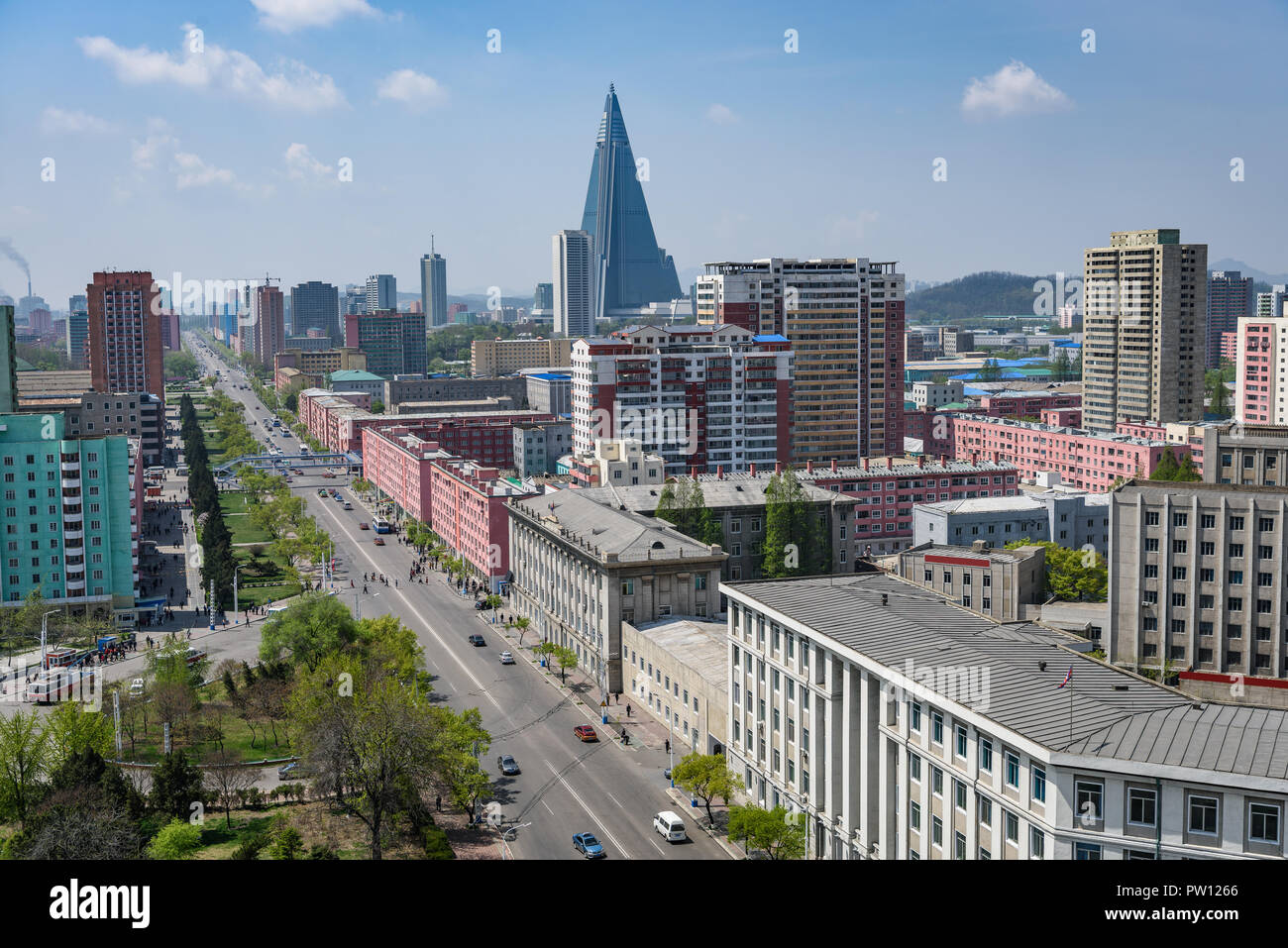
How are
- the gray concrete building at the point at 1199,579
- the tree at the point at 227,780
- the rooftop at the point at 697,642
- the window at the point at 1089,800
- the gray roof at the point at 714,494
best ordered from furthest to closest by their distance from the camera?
the gray roof at the point at 714,494
the gray concrete building at the point at 1199,579
the rooftop at the point at 697,642
the tree at the point at 227,780
the window at the point at 1089,800

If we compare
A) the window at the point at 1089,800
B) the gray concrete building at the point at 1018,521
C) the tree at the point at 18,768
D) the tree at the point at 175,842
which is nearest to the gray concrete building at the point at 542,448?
the gray concrete building at the point at 1018,521

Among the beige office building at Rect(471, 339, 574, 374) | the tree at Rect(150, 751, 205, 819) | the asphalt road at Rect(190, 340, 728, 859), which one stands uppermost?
the beige office building at Rect(471, 339, 574, 374)

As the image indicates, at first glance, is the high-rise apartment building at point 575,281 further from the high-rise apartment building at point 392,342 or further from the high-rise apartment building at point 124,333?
the high-rise apartment building at point 124,333

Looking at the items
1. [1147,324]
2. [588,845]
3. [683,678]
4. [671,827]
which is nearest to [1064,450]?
[1147,324]

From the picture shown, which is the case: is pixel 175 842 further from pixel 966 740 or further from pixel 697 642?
pixel 697 642

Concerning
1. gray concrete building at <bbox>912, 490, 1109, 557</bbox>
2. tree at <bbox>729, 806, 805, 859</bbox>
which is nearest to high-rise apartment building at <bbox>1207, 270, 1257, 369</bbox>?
gray concrete building at <bbox>912, 490, 1109, 557</bbox>

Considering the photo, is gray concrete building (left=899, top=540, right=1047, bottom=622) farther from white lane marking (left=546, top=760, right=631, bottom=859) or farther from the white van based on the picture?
the white van

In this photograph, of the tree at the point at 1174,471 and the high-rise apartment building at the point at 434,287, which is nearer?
the tree at the point at 1174,471
